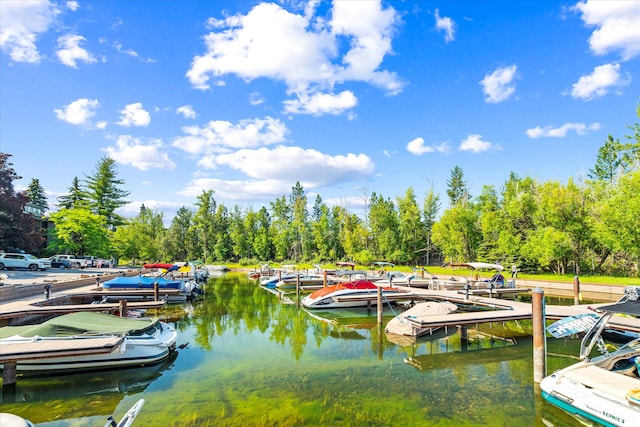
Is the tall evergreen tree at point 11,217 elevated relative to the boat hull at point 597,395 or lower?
elevated

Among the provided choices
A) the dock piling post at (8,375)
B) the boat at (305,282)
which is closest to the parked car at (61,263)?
the boat at (305,282)

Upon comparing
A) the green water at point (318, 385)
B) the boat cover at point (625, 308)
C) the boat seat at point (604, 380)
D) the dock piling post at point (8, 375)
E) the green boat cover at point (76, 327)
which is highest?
the boat cover at point (625, 308)

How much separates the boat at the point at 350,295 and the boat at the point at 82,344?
33.4 ft

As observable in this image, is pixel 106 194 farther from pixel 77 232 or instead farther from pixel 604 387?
pixel 604 387

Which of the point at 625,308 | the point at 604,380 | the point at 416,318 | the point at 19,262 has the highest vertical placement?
the point at 19,262

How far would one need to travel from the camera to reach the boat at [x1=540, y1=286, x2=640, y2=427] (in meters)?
6.36

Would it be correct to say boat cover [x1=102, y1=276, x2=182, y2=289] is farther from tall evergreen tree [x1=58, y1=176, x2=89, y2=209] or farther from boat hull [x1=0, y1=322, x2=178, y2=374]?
tall evergreen tree [x1=58, y1=176, x2=89, y2=209]

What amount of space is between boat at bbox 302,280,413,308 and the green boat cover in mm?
10766

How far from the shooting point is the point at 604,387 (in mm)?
6914

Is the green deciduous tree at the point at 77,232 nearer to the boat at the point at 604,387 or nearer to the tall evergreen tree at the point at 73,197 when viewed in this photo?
the tall evergreen tree at the point at 73,197

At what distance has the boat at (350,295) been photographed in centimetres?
2030

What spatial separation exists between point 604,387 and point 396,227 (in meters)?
46.1

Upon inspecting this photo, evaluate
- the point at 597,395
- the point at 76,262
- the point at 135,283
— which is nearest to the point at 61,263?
the point at 76,262

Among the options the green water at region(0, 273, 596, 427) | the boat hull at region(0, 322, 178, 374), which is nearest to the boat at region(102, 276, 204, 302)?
the green water at region(0, 273, 596, 427)
